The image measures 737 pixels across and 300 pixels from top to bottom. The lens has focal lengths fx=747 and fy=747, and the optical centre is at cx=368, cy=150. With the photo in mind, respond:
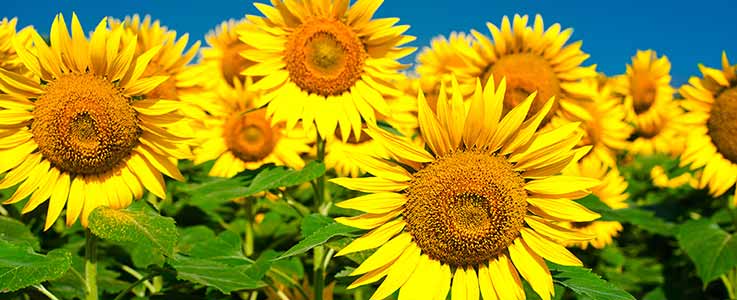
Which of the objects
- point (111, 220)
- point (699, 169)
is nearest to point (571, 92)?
point (699, 169)

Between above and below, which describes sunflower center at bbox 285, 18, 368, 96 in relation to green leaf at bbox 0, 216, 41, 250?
above

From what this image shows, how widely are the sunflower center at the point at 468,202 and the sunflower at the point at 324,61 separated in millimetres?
1262

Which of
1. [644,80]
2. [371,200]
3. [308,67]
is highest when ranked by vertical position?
[644,80]

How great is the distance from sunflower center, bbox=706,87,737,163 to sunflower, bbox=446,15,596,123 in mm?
1230

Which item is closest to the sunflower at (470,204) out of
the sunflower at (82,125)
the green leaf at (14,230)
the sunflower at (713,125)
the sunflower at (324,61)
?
the sunflower at (82,125)

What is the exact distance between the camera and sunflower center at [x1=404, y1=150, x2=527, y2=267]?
104 inches

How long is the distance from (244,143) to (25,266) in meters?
2.53

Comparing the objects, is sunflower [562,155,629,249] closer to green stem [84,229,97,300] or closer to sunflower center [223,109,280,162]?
sunflower center [223,109,280,162]

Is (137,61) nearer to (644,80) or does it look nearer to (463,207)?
(463,207)

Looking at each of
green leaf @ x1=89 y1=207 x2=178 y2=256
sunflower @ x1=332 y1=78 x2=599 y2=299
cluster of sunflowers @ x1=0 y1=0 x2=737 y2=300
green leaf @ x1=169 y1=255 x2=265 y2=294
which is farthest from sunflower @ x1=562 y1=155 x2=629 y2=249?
green leaf @ x1=89 y1=207 x2=178 y2=256

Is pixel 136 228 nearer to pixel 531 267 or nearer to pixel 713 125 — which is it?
pixel 531 267

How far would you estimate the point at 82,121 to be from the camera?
9.77ft

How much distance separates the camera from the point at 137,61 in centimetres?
298

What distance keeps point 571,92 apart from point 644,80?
3.83m
